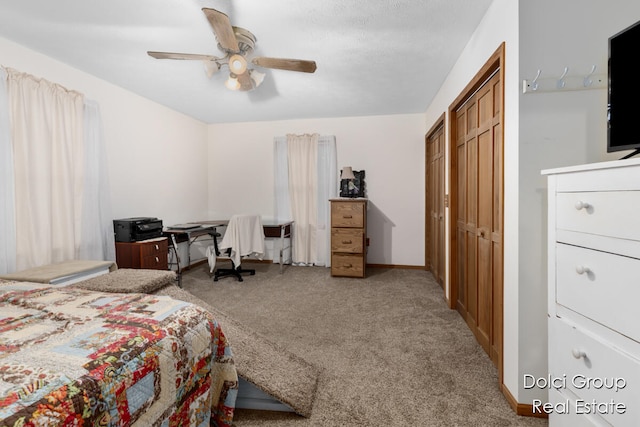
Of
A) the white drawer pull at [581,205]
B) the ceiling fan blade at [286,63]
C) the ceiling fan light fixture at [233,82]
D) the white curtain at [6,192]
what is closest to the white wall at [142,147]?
the white curtain at [6,192]

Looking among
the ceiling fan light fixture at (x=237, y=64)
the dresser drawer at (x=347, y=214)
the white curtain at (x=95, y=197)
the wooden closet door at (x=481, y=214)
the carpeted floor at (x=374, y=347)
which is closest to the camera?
the carpeted floor at (x=374, y=347)

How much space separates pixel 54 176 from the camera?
276cm

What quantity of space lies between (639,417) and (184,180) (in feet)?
16.6

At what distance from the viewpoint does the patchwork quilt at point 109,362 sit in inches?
29.1

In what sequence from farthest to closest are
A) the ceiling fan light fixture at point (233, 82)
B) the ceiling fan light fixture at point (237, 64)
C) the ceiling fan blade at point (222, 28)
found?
the ceiling fan light fixture at point (233, 82) → the ceiling fan light fixture at point (237, 64) → the ceiling fan blade at point (222, 28)

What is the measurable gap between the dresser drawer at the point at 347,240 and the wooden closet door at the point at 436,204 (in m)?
1.00

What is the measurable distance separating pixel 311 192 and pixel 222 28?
323cm

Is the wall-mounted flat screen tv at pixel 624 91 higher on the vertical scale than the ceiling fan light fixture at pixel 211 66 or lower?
lower

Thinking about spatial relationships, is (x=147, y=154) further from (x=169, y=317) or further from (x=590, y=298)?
(x=590, y=298)

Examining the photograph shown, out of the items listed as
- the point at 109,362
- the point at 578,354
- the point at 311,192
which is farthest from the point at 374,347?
the point at 311,192

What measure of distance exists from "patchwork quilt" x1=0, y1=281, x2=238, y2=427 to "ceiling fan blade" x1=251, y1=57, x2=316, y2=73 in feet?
6.21

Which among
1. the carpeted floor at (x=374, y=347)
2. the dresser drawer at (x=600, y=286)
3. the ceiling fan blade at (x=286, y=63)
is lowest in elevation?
the carpeted floor at (x=374, y=347)

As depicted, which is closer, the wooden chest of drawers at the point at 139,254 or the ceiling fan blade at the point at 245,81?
the ceiling fan blade at the point at 245,81

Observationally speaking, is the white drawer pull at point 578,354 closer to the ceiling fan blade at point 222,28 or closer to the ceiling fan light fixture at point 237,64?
the ceiling fan blade at point 222,28
